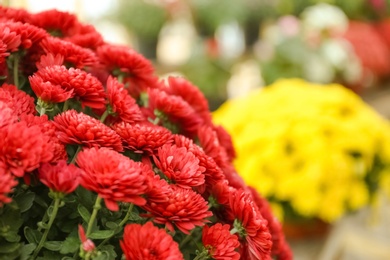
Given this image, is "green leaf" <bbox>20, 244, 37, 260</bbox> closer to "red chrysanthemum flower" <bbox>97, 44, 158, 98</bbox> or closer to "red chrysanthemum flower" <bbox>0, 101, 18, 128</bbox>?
"red chrysanthemum flower" <bbox>0, 101, 18, 128</bbox>

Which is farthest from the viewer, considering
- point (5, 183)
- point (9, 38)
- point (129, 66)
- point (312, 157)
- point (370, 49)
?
point (370, 49)

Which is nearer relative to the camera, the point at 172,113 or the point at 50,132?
the point at 50,132

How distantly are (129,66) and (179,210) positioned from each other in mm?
192

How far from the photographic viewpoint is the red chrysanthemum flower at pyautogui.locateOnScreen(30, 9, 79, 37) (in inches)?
21.2

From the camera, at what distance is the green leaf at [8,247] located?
14.0 inches

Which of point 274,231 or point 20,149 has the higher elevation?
point 20,149

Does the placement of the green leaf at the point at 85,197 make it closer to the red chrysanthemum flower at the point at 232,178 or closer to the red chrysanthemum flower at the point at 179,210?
the red chrysanthemum flower at the point at 179,210

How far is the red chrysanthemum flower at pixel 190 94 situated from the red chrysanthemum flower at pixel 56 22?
10cm

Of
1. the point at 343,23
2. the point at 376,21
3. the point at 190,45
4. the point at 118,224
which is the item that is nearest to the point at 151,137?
the point at 118,224

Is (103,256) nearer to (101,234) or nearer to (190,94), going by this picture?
(101,234)

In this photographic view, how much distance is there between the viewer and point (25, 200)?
0.38 meters

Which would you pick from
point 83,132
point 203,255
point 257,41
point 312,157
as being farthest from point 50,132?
point 257,41

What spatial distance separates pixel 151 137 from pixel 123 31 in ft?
7.17

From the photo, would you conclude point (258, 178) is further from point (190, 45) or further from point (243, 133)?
point (190, 45)
